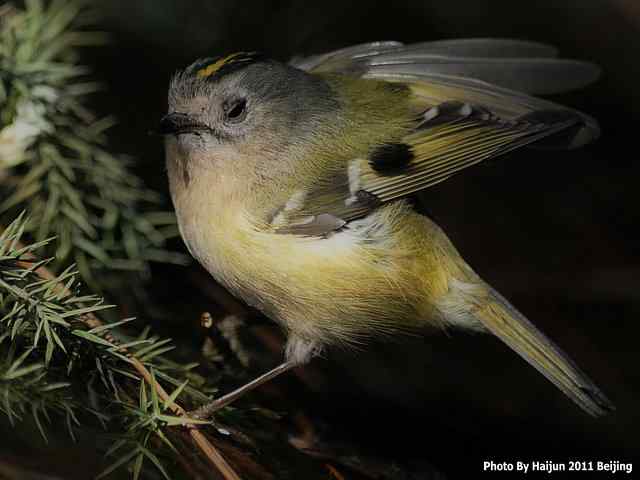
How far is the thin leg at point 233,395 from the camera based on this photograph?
1.13 metres

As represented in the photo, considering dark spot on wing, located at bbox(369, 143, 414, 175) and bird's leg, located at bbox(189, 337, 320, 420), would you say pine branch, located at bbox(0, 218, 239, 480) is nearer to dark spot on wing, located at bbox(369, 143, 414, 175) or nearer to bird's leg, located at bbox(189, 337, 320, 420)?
bird's leg, located at bbox(189, 337, 320, 420)

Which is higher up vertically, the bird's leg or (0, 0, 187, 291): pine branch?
(0, 0, 187, 291): pine branch

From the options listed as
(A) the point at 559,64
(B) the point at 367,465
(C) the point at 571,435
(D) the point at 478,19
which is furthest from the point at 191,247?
(D) the point at 478,19

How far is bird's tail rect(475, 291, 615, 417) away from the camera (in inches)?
55.7

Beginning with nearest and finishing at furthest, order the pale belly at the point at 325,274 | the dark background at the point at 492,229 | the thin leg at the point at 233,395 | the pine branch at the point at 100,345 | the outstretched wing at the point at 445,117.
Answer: the pine branch at the point at 100,345
the thin leg at the point at 233,395
the pale belly at the point at 325,274
the outstretched wing at the point at 445,117
the dark background at the point at 492,229

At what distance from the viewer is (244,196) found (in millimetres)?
1342

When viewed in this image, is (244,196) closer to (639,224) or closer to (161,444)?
(161,444)

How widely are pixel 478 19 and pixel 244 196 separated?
3.52 ft

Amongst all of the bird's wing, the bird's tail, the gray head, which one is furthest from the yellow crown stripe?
the bird's tail

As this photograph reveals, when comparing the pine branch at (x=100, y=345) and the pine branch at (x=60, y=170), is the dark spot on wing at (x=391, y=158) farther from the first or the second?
the pine branch at (x=100, y=345)

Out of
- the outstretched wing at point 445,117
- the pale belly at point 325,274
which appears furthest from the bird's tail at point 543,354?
the outstretched wing at point 445,117

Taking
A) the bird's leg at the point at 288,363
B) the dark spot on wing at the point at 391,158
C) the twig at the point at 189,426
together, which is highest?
the dark spot on wing at the point at 391,158

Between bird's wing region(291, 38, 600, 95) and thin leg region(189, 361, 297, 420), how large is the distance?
647 mm

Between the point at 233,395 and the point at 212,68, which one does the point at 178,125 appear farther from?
the point at 233,395
